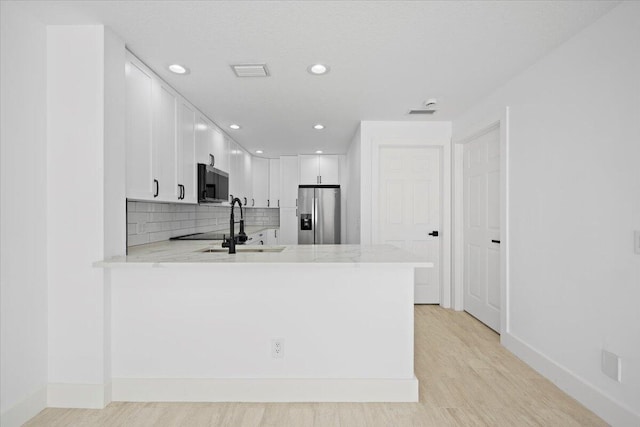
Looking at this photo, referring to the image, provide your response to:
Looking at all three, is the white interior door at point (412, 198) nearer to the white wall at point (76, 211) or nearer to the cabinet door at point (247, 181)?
the cabinet door at point (247, 181)

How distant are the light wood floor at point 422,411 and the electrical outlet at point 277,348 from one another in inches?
11.0

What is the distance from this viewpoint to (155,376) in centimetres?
200

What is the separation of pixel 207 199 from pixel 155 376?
1.85 meters

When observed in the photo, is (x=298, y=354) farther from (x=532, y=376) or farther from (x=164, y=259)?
(x=532, y=376)

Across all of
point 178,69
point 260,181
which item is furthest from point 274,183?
point 178,69

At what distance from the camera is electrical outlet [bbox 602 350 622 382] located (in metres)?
1.76

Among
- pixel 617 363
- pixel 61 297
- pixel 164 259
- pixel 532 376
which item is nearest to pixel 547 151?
pixel 617 363

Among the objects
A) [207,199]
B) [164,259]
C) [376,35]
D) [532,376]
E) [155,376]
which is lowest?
[532,376]

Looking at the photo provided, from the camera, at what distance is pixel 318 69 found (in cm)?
247

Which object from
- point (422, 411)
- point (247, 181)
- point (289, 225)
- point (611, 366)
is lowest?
point (422, 411)

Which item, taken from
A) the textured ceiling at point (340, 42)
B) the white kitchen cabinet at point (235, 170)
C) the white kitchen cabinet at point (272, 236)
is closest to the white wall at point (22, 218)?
the textured ceiling at point (340, 42)

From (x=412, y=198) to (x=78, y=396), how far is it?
11.8 ft

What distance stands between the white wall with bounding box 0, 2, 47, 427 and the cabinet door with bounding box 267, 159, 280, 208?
4.42m

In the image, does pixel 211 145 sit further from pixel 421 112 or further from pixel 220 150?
pixel 421 112
